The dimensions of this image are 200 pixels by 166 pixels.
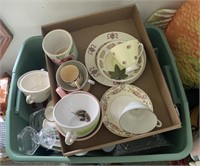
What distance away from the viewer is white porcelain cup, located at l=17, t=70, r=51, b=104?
0.92m

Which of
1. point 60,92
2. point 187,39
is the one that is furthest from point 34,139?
point 187,39

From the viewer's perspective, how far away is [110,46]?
90 centimetres

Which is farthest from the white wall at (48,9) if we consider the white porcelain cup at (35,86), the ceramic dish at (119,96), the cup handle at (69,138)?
the cup handle at (69,138)

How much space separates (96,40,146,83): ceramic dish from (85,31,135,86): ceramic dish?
1cm

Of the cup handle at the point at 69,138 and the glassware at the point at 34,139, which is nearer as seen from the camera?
the cup handle at the point at 69,138

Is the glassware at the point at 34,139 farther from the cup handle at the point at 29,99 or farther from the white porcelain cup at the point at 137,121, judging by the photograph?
the white porcelain cup at the point at 137,121

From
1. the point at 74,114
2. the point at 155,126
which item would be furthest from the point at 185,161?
the point at 74,114

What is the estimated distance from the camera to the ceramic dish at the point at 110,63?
2.81 feet

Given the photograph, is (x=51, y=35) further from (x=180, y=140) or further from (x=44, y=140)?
(x=180, y=140)

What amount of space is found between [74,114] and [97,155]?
0.49ft

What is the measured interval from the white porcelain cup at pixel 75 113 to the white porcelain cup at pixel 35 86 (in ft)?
0.53

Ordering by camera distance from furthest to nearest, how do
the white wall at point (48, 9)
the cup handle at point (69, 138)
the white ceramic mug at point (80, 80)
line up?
1. the white wall at point (48, 9)
2. the white ceramic mug at point (80, 80)
3. the cup handle at point (69, 138)

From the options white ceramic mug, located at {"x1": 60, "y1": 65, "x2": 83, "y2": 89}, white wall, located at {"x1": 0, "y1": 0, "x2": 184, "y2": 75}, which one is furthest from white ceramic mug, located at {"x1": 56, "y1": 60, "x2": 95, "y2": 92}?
white wall, located at {"x1": 0, "y1": 0, "x2": 184, "y2": 75}

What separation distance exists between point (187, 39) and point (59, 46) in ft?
1.29
